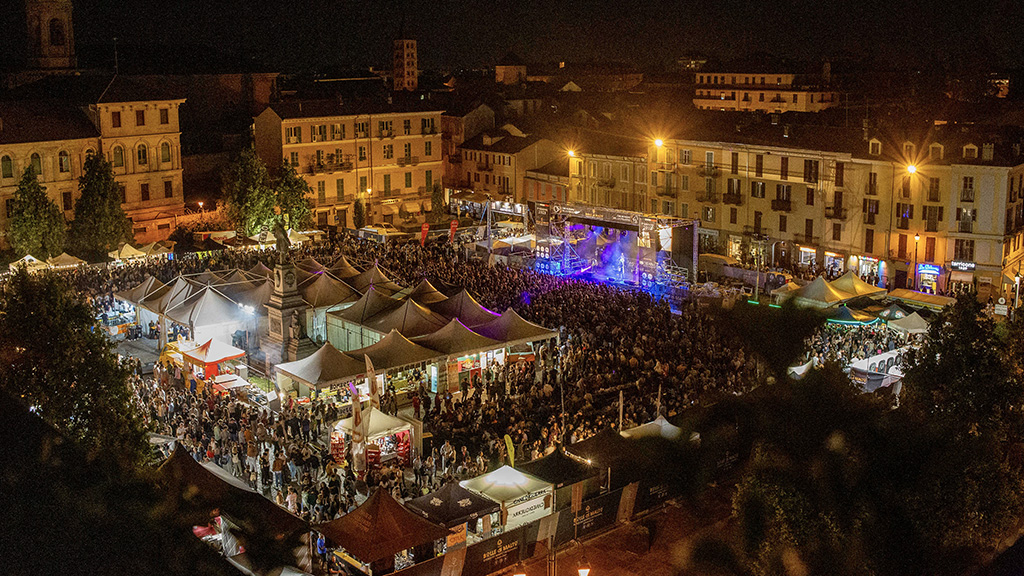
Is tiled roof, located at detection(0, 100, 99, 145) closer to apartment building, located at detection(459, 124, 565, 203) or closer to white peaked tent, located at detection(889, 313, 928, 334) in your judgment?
apartment building, located at detection(459, 124, 565, 203)

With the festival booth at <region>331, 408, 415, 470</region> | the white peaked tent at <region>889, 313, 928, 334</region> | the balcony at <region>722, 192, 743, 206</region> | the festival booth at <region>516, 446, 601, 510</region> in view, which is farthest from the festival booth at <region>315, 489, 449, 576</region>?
the balcony at <region>722, 192, 743, 206</region>

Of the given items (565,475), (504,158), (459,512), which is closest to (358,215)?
(504,158)

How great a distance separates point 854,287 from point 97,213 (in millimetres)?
28830

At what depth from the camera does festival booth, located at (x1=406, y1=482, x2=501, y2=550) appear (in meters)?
15.0

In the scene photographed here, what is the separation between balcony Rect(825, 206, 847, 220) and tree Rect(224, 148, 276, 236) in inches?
935

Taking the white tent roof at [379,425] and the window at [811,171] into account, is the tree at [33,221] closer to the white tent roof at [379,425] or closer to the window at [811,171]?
the white tent roof at [379,425]

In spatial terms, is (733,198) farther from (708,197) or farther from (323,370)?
(323,370)

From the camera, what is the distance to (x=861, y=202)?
38438 millimetres

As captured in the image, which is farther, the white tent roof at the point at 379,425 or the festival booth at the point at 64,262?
the festival booth at the point at 64,262

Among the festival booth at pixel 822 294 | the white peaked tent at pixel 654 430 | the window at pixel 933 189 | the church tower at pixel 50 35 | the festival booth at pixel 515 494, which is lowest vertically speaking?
the festival booth at pixel 515 494

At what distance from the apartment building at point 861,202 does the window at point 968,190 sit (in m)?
0.04

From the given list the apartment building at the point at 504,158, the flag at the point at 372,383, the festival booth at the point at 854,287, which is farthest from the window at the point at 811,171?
the flag at the point at 372,383

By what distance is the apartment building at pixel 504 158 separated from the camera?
5316cm

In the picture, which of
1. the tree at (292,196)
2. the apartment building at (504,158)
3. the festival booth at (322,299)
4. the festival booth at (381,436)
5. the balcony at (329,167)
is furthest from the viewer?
the apartment building at (504,158)
